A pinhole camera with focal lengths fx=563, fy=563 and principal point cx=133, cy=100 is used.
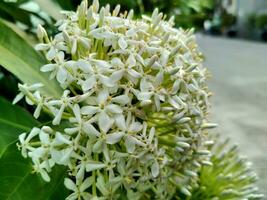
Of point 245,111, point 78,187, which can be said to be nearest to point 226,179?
point 78,187

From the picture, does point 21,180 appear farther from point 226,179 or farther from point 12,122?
point 226,179

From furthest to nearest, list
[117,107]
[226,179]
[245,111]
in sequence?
[245,111]
[226,179]
[117,107]

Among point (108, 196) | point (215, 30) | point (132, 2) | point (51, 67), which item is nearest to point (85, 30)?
point (51, 67)

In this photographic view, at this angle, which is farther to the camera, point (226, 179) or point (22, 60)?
point (226, 179)

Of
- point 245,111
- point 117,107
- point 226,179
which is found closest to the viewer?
point 117,107

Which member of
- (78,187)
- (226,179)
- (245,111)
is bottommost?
(245,111)

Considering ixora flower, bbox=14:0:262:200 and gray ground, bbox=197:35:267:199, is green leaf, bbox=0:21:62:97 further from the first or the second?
gray ground, bbox=197:35:267:199

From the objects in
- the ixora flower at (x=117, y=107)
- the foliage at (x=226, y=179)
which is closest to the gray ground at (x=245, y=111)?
the foliage at (x=226, y=179)

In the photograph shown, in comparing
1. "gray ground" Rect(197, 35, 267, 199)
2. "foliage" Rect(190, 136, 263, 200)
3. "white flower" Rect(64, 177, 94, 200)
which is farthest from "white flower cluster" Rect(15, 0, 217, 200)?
"gray ground" Rect(197, 35, 267, 199)
